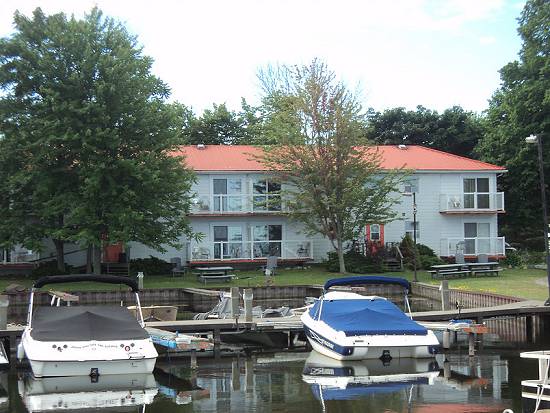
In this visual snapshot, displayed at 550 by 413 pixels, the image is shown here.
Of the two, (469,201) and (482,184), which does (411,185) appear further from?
(482,184)

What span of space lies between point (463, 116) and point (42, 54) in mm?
40679

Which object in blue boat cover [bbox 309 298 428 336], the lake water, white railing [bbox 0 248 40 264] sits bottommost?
the lake water

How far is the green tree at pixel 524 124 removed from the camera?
47250 mm

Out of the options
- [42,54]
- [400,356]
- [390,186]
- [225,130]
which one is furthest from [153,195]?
[225,130]

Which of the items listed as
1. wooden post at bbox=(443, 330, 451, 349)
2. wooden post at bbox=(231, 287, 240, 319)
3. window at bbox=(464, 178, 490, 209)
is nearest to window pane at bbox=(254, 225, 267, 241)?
window at bbox=(464, 178, 490, 209)

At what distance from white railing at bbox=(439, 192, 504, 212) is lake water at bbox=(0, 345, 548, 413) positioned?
2658 cm

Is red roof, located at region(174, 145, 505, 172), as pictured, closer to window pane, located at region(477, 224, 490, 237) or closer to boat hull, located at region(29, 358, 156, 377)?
window pane, located at region(477, 224, 490, 237)

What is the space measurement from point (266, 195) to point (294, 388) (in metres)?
28.2

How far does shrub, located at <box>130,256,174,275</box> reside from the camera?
136 feet

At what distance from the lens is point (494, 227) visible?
154ft

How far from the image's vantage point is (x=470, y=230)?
47.3 metres

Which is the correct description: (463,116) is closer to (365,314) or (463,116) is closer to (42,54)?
(42,54)

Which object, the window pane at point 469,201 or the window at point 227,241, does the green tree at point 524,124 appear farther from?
the window at point 227,241

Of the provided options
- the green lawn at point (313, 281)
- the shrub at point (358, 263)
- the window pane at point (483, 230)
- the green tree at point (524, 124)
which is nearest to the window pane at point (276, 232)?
the green lawn at point (313, 281)
